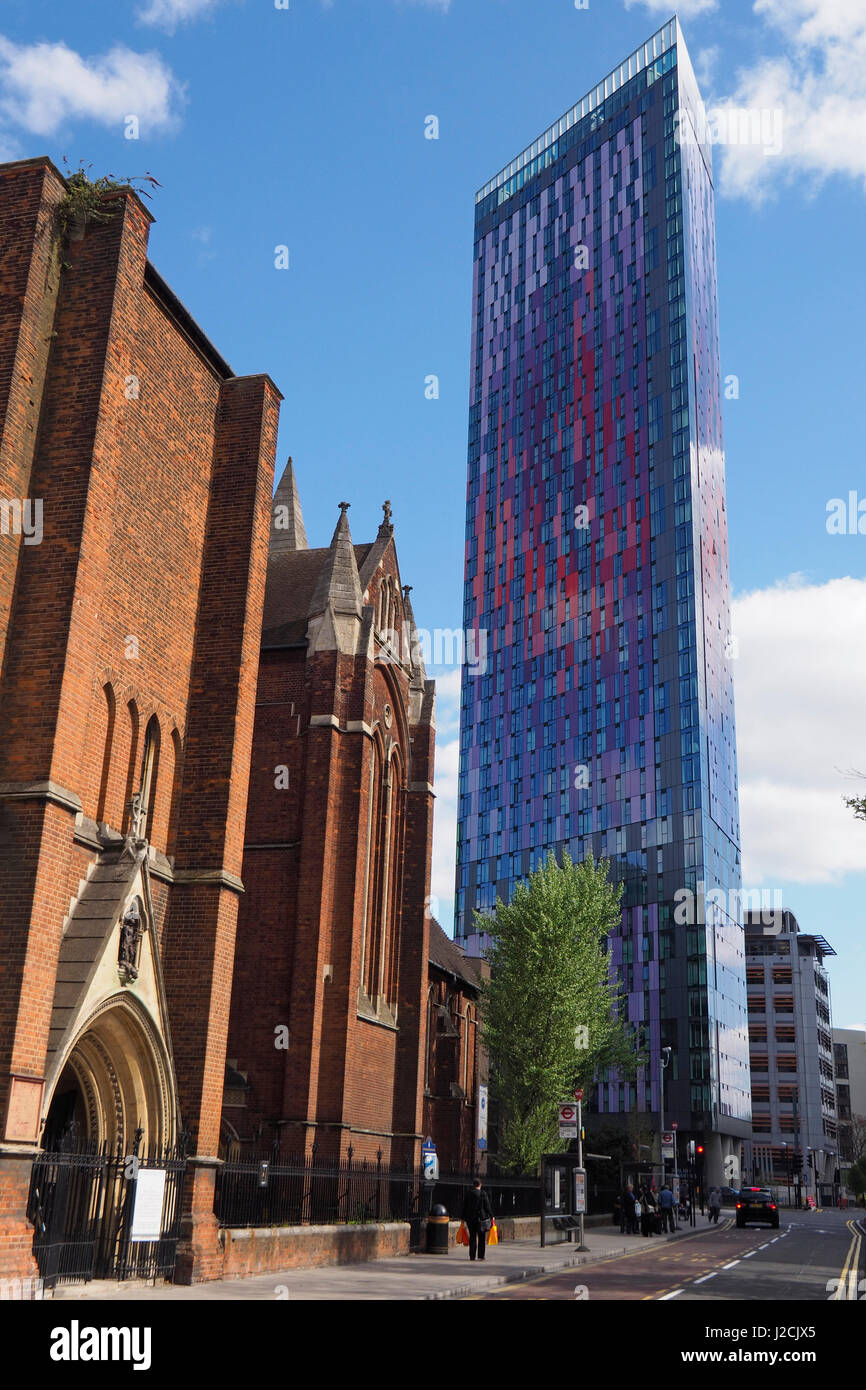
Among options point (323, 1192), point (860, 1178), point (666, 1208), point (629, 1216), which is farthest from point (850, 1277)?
point (860, 1178)

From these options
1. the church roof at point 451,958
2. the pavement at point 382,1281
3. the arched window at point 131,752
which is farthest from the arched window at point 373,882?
the church roof at point 451,958

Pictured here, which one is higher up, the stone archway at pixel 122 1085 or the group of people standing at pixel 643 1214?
the stone archway at pixel 122 1085

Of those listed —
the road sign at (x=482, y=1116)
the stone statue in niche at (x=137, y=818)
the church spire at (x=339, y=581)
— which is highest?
the church spire at (x=339, y=581)

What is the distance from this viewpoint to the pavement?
47.6 feet

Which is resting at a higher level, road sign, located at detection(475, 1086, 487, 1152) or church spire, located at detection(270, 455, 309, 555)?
church spire, located at detection(270, 455, 309, 555)

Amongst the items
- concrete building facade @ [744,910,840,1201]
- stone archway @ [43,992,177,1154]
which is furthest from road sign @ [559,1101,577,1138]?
concrete building facade @ [744,910,840,1201]

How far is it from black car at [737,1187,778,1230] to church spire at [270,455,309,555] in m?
30.7

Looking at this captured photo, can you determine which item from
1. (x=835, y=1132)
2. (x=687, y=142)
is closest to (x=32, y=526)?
(x=687, y=142)

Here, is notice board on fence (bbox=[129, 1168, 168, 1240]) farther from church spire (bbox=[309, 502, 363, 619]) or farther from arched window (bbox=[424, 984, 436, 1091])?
arched window (bbox=[424, 984, 436, 1091])

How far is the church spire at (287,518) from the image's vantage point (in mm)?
38312

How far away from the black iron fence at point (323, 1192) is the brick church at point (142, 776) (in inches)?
35.6

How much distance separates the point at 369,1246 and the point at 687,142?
317 feet

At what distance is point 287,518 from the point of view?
1535 inches

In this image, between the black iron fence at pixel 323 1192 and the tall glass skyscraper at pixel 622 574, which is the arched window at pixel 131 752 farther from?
the tall glass skyscraper at pixel 622 574
